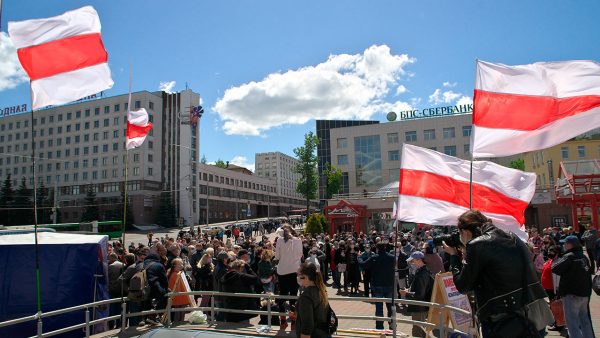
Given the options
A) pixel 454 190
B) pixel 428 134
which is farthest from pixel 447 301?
pixel 428 134

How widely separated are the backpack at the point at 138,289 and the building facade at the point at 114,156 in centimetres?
7127

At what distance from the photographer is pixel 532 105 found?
593 cm

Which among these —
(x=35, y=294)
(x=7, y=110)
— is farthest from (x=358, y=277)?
(x=7, y=110)

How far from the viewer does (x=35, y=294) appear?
29.4ft

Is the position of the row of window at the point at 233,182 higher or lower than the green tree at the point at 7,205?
higher

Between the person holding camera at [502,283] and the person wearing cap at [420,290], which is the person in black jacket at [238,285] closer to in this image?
the person wearing cap at [420,290]

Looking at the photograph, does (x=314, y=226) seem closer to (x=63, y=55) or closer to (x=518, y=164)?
(x=63, y=55)

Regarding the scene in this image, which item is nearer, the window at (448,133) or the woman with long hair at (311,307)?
the woman with long hair at (311,307)

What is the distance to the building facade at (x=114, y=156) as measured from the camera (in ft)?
259

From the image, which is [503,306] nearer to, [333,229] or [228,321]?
[228,321]

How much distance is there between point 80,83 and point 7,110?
105m

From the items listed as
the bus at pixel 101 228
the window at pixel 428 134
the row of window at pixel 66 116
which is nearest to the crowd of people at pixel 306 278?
the bus at pixel 101 228

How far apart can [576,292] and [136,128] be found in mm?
9300

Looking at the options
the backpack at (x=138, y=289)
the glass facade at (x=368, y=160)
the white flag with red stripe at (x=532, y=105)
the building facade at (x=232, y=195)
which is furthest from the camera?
the building facade at (x=232, y=195)
